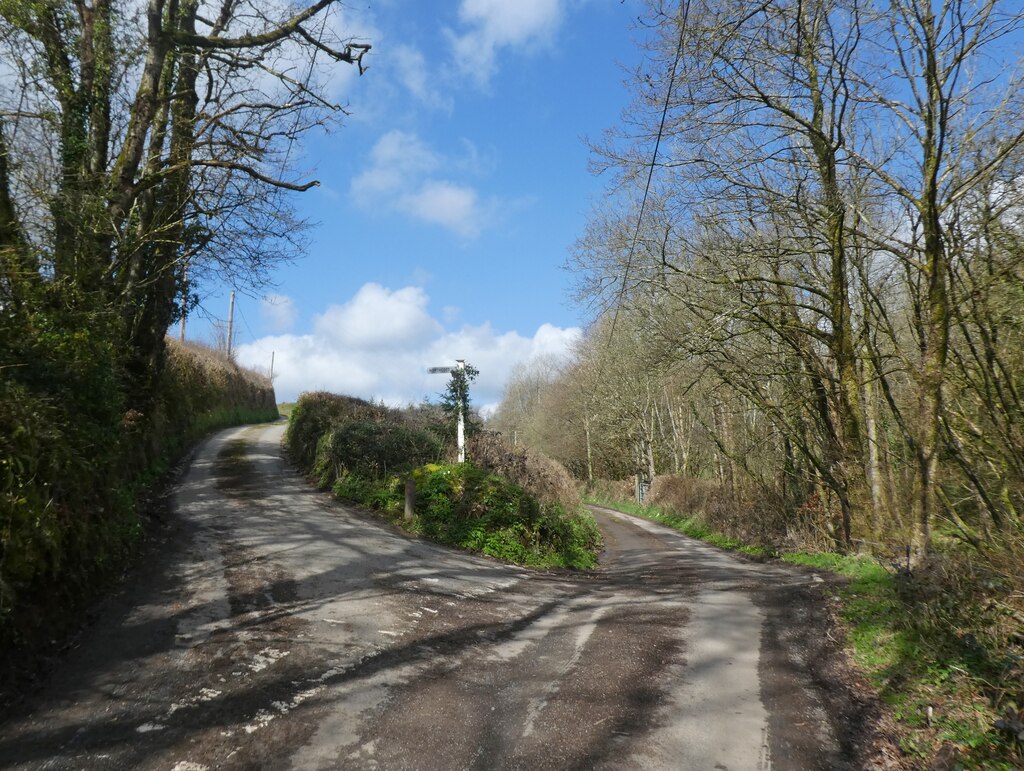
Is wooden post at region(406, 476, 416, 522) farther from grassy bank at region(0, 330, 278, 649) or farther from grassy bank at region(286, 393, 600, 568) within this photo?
grassy bank at region(0, 330, 278, 649)

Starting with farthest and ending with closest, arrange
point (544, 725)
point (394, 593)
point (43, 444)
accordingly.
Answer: point (394, 593), point (43, 444), point (544, 725)

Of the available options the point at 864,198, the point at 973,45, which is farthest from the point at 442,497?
the point at 973,45

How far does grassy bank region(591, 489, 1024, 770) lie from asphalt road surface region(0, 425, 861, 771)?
14.8 inches

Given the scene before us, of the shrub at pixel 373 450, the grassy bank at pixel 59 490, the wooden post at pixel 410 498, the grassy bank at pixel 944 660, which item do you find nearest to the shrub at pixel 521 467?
the shrub at pixel 373 450

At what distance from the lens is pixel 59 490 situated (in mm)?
6453

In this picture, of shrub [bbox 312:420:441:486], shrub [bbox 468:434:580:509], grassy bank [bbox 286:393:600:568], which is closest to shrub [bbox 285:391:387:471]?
grassy bank [bbox 286:393:600:568]

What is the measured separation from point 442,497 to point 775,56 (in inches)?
408

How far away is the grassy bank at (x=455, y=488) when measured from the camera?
13852mm

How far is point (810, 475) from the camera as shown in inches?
629

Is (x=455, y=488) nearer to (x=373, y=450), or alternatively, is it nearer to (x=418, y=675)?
(x=373, y=450)

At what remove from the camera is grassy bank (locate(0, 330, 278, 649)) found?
5566mm

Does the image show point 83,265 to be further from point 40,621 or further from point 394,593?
point 394,593

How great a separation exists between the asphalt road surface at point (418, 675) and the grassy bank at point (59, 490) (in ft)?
1.48

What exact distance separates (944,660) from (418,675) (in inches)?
164
